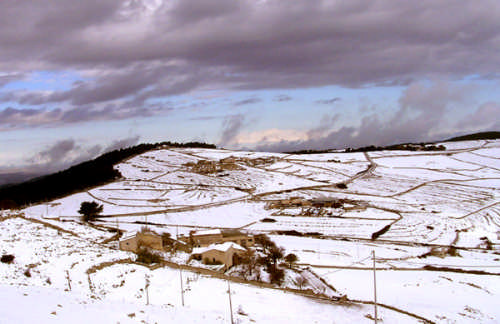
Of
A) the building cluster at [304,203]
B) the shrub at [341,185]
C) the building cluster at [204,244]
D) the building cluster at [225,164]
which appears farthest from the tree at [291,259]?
the building cluster at [225,164]

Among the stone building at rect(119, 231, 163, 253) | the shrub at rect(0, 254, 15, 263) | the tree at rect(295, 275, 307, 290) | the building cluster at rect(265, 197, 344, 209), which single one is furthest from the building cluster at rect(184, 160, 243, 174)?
the shrub at rect(0, 254, 15, 263)

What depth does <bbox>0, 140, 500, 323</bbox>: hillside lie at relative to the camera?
62.6 ft

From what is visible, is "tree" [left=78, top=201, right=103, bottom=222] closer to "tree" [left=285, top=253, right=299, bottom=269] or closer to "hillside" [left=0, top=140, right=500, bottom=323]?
"hillside" [left=0, top=140, right=500, bottom=323]

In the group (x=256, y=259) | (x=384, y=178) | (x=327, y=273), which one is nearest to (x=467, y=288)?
(x=327, y=273)

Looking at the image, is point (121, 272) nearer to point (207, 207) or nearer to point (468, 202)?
point (207, 207)

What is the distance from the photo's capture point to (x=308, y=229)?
150 feet

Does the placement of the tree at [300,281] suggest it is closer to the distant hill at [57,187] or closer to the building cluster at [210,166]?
the distant hill at [57,187]

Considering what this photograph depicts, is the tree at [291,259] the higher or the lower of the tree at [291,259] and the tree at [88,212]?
the lower

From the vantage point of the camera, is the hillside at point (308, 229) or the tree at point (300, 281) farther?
the tree at point (300, 281)

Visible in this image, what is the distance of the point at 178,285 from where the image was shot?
20.5 metres

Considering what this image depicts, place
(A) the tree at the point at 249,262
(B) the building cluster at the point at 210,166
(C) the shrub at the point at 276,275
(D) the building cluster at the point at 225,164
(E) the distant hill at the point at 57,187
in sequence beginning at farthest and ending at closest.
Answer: (D) the building cluster at the point at 225,164
(B) the building cluster at the point at 210,166
(E) the distant hill at the point at 57,187
(A) the tree at the point at 249,262
(C) the shrub at the point at 276,275

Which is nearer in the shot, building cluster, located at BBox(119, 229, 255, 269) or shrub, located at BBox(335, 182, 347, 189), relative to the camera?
building cluster, located at BBox(119, 229, 255, 269)

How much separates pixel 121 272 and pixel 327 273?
15.2 m

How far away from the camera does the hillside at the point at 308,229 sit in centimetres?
1908
